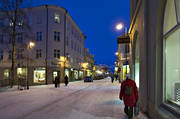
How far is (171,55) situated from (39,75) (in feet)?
96.1

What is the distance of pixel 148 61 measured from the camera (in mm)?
7051

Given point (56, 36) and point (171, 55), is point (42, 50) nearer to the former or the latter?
point (56, 36)

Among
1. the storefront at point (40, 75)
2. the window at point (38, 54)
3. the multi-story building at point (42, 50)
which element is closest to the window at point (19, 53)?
the multi-story building at point (42, 50)

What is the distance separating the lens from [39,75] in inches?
1222

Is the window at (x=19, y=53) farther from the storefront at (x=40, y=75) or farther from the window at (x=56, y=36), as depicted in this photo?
the window at (x=56, y=36)

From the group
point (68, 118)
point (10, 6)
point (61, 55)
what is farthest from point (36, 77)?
point (68, 118)

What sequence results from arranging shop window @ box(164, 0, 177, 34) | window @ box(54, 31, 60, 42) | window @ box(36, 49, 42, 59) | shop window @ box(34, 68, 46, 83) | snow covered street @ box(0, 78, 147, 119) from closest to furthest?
shop window @ box(164, 0, 177, 34), snow covered street @ box(0, 78, 147, 119), shop window @ box(34, 68, 46, 83), window @ box(36, 49, 42, 59), window @ box(54, 31, 60, 42)

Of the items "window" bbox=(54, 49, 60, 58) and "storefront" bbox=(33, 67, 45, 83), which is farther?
"window" bbox=(54, 49, 60, 58)

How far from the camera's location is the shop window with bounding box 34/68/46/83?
30.8m

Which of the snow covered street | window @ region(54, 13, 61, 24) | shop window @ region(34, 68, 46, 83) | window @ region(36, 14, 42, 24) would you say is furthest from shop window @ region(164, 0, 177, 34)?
window @ region(36, 14, 42, 24)

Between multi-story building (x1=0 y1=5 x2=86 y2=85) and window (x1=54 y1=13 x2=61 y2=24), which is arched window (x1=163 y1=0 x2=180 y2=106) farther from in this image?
window (x1=54 y1=13 x2=61 y2=24)

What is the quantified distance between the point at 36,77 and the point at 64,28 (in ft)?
40.8

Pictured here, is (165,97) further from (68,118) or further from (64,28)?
(64,28)

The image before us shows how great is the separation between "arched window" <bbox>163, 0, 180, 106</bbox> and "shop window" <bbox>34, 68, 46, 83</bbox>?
28.4 meters
